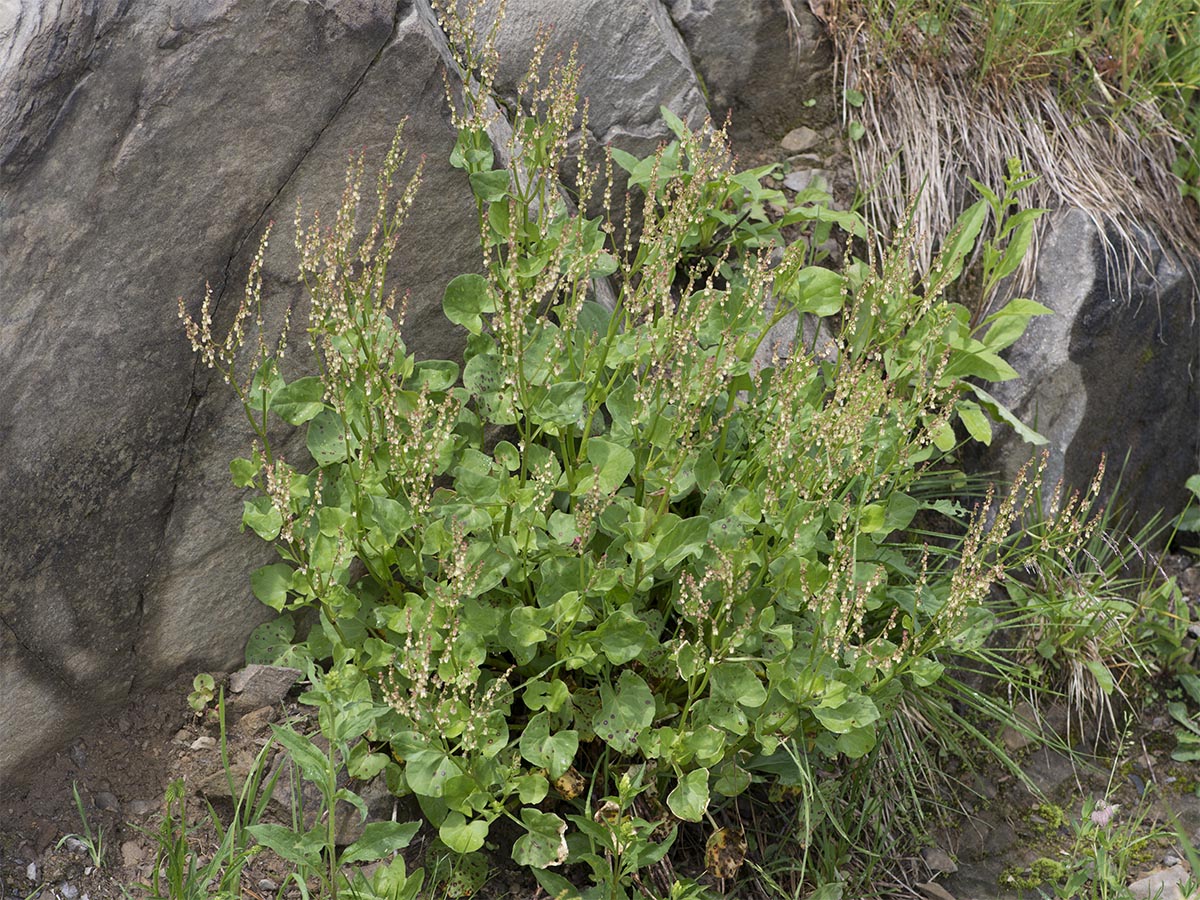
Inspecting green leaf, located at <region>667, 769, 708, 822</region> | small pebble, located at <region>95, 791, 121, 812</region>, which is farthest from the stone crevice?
green leaf, located at <region>667, 769, 708, 822</region>

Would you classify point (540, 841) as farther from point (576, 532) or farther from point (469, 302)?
point (469, 302)

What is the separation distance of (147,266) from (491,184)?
0.83 metres

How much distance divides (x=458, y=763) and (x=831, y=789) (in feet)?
3.67

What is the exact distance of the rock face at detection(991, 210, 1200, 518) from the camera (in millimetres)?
3863

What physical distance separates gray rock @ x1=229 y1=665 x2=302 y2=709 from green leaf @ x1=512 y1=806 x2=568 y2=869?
0.75 metres

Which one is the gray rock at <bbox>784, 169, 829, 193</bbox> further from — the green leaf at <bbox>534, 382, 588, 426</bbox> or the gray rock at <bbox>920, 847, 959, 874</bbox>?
the gray rock at <bbox>920, 847, 959, 874</bbox>

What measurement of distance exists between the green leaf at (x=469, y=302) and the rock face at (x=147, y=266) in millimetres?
305

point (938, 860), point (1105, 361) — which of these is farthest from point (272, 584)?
point (1105, 361)

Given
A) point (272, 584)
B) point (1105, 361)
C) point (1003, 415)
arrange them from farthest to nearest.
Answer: point (1105, 361) < point (1003, 415) < point (272, 584)

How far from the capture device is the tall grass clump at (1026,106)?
4004mm

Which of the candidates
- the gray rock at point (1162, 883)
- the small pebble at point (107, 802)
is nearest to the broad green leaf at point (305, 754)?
the small pebble at point (107, 802)

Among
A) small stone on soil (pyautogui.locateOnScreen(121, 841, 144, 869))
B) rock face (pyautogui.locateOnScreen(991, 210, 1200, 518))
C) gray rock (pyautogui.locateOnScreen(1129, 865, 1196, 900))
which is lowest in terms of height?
gray rock (pyautogui.locateOnScreen(1129, 865, 1196, 900))

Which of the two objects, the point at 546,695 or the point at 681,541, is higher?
the point at 681,541

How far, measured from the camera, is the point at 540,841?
2596mm
